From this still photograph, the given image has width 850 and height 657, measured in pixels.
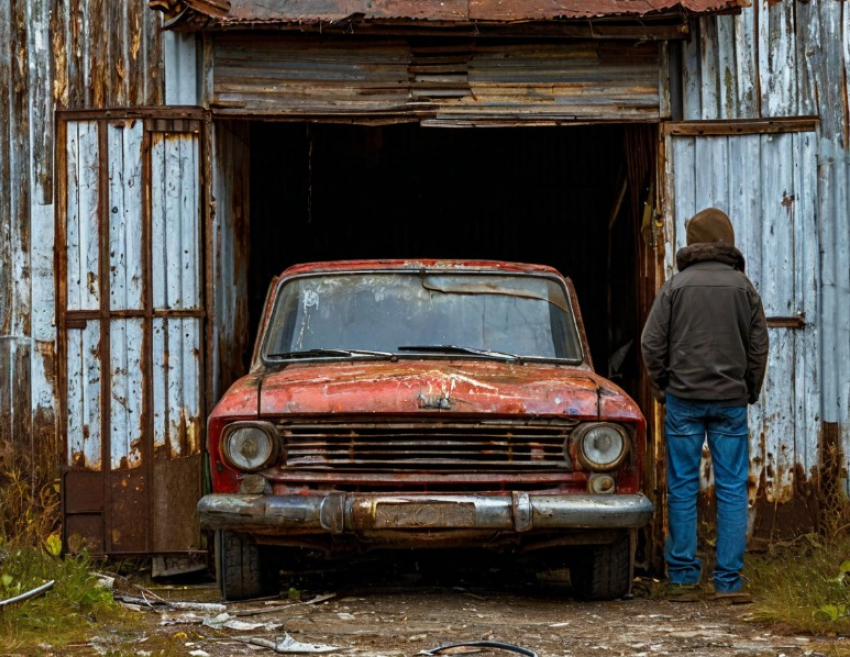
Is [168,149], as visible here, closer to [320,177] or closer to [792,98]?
[792,98]

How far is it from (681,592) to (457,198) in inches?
302

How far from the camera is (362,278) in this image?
7.80m

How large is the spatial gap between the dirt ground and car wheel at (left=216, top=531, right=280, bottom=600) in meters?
0.07

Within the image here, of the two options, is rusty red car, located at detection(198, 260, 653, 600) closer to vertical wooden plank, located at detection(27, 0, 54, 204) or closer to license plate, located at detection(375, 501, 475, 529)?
license plate, located at detection(375, 501, 475, 529)

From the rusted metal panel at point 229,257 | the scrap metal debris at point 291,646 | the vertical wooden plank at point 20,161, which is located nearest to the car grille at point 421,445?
the scrap metal debris at point 291,646

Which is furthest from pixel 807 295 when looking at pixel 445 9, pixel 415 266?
pixel 445 9

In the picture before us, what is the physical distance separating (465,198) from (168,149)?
6.10m

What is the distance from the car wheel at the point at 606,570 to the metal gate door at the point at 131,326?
270 cm

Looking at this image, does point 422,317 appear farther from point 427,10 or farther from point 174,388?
point 427,10

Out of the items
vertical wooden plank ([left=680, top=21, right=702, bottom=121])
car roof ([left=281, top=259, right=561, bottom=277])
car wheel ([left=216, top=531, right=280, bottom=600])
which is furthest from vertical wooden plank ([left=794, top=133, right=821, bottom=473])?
car wheel ([left=216, top=531, right=280, bottom=600])

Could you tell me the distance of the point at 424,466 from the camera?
6645 mm

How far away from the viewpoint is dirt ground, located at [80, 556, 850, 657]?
5.78m

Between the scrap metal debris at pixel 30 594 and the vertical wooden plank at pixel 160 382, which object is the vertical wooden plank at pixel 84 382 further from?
the scrap metal debris at pixel 30 594

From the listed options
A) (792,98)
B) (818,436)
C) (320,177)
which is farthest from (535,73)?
(320,177)
